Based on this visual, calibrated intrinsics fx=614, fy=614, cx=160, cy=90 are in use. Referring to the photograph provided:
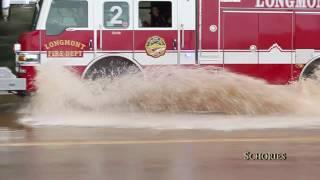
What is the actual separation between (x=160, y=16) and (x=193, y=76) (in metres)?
1.40

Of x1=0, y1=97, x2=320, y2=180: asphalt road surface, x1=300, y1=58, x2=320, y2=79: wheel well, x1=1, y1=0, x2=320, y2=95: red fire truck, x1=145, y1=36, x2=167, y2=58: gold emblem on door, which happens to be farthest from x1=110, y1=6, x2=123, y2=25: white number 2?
x1=300, y1=58, x2=320, y2=79: wheel well

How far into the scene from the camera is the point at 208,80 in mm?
12008

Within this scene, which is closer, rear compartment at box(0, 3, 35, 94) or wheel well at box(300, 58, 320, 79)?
wheel well at box(300, 58, 320, 79)

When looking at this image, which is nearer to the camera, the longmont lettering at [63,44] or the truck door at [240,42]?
the longmont lettering at [63,44]

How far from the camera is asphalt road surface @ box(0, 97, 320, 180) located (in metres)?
6.72

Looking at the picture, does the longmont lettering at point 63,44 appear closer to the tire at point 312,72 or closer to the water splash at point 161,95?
the water splash at point 161,95

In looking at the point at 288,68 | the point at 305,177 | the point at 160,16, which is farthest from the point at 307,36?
A: the point at 305,177

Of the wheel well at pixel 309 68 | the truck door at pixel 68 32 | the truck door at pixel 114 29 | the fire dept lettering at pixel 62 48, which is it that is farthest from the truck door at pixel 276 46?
the fire dept lettering at pixel 62 48

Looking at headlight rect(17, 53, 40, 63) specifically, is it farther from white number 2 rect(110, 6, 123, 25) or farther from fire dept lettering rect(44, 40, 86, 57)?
white number 2 rect(110, 6, 123, 25)

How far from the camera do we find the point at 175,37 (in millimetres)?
12336

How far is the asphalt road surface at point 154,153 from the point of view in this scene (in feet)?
22.1

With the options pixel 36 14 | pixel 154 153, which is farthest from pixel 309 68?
pixel 154 153

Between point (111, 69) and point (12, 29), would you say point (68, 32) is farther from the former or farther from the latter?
point (12, 29)

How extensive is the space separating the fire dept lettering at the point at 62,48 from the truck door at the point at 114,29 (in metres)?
0.47
